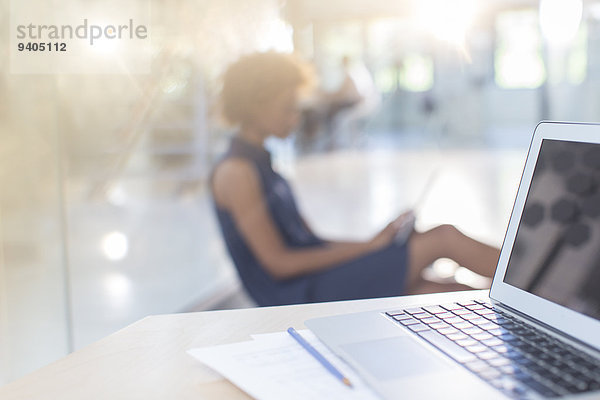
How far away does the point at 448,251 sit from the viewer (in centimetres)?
164

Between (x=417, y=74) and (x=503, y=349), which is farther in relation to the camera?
(x=417, y=74)

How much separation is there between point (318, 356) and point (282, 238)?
1.28 meters

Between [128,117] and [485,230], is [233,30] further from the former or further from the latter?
[485,230]

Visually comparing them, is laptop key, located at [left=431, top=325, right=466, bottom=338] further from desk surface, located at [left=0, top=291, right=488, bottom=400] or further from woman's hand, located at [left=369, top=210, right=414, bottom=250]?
woman's hand, located at [left=369, top=210, right=414, bottom=250]

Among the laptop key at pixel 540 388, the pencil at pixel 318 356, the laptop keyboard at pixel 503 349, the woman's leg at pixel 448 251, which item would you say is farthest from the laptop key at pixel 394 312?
the woman's leg at pixel 448 251

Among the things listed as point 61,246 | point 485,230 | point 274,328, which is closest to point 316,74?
point 485,230

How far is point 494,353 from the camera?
67cm

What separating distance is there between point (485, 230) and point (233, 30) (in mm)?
1847

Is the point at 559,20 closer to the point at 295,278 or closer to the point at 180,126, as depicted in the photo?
the point at 180,126

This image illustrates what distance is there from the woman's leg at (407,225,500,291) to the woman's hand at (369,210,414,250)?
0.04 m

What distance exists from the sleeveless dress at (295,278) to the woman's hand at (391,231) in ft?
0.16

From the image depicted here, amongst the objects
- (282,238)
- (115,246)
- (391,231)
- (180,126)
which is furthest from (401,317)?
(180,126)

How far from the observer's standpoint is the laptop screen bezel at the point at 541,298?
2.28 ft

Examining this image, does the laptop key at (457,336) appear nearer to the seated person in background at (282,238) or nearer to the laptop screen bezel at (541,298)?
the laptop screen bezel at (541,298)
